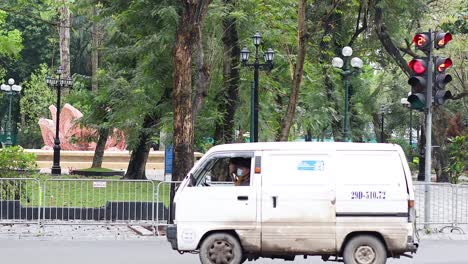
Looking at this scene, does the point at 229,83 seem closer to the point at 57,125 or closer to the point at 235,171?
the point at 57,125

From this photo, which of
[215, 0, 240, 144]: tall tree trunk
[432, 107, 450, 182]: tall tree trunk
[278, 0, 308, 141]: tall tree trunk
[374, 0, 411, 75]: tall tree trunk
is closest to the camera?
[278, 0, 308, 141]: tall tree trunk

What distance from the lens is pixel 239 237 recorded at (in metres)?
12.2

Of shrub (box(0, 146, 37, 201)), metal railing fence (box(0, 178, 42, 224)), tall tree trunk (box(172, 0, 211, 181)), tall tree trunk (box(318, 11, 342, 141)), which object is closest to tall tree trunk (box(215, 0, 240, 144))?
shrub (box(0, 146, 37, 201))

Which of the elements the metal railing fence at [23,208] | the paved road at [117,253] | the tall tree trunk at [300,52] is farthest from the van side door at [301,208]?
the tall tree trunk at [300,52]

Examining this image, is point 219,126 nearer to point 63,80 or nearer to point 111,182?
point 111,182

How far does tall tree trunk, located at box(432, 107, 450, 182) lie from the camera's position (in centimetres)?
4156

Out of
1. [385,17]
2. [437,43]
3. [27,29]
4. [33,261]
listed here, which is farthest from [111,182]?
[27,29]

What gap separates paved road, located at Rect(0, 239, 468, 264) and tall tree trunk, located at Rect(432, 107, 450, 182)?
2583cm

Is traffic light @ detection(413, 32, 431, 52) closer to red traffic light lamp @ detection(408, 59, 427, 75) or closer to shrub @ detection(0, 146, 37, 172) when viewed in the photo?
red traffic light lamp @ detection(408, 59, 427, 75)

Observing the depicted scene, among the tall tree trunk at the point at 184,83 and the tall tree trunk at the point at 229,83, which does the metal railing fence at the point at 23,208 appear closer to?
the tall tree trunk at the point at 184,83

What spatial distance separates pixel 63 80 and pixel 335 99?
13.8m

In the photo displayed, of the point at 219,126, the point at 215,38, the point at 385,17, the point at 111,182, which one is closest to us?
the point at 111,182

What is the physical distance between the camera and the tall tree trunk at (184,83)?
17453 millimetres

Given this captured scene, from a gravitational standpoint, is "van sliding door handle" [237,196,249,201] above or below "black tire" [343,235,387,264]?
above
